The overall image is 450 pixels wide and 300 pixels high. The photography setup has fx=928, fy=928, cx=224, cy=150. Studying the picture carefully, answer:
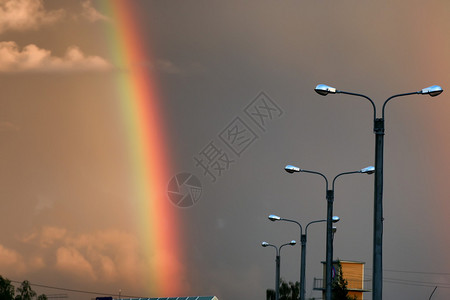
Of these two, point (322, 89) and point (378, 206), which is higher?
point (322, 89)

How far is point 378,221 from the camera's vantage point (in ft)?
120

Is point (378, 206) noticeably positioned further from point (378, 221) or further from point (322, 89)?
point (322, 89)

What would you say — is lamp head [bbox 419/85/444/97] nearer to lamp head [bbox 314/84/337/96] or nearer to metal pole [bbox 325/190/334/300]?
lamp head [bbox 314/84/337/96]

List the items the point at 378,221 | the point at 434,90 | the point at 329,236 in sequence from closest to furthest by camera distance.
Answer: the point at 434,90, the point at 378,221, the point at 329,236

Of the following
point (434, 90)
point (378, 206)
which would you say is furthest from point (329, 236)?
point (434, 90)

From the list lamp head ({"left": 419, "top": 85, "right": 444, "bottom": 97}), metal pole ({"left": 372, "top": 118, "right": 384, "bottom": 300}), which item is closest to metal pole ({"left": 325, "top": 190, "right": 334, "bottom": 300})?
metal pole ({"left": 372, "top": 118, "right": 384, "bottom": 300})

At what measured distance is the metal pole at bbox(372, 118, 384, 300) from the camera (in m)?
35.9

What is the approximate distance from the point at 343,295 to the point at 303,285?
193 inches

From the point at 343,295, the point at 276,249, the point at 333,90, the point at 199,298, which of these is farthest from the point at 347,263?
the point at 333,90

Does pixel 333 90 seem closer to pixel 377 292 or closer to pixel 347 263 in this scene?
pixel 377 292

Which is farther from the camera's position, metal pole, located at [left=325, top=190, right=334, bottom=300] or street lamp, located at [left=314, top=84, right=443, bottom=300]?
metal pole, located at [left=325, top=190, right=334, bottom=300]

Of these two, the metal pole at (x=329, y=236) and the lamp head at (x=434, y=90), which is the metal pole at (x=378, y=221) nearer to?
the lamp head at (x=434, y=90)

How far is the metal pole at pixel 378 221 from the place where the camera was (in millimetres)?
35938

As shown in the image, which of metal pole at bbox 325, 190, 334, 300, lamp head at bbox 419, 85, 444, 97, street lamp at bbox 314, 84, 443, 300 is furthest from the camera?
metal pole at bbox 325, 190, 334, 300
